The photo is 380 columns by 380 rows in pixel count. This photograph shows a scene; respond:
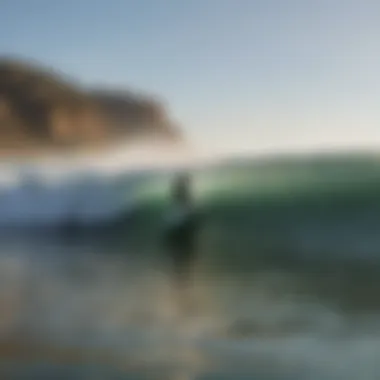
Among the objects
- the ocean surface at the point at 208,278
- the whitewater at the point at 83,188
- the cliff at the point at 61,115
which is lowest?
the ocean surface at the point at 208,278

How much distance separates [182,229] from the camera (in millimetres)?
1485

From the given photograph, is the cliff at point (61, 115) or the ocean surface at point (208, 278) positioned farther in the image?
the cliff at point (61, 115)

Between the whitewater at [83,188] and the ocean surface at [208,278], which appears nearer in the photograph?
the ocean surface at [208,278]

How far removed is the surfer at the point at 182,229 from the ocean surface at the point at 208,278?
2cm

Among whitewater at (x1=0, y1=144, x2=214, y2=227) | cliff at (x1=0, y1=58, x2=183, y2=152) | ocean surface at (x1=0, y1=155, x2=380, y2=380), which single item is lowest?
ocean surface at (x1=0, y1=155, x2=380, y2=380)

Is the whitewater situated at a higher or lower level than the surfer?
higher

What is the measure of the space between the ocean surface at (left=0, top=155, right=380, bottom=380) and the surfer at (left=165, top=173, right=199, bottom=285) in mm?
15

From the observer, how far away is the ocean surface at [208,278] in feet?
4.52

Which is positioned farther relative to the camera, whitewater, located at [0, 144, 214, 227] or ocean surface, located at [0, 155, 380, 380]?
whitewater, located at [0, 144, 214, 227]

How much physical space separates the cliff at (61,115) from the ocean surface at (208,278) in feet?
0.27

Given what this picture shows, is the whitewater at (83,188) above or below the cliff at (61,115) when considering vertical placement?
below

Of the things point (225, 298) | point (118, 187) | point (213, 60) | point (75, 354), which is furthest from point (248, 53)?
point (75, 354)

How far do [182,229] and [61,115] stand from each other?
0.33 m

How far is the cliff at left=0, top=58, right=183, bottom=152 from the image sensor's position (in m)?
1.49
